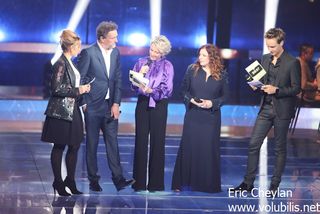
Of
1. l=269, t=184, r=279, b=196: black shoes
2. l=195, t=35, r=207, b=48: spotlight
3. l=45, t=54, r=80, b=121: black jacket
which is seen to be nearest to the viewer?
l=45, t=54, r=80, b=121: black jacket

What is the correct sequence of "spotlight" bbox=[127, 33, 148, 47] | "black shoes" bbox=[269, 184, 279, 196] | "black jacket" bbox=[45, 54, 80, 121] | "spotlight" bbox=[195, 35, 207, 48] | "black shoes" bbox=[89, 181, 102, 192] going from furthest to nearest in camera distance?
"spotlight" bbox=[195, 35, 207, 48] → "spotlight" bbox=[127, 33, 148, 47] → "black shoes" bbox=[269, 184, 279, 196] → "black shoes" bbox=[89, 181, 102, 192] → "black jacket" bbox=[45, 54, 80, 121]

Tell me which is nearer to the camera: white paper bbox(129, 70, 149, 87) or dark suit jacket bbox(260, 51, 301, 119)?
A: white paper bbox(129, 70, 149, 87)

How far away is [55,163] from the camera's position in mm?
7215

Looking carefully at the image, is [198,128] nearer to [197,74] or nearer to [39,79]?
[197,74]

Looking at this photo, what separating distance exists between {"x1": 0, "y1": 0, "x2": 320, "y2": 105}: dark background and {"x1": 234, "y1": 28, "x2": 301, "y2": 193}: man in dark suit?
9100 millimetres

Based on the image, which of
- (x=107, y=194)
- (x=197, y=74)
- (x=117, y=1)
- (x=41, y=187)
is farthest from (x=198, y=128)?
(x=117, y=1)

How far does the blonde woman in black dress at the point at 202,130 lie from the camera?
7.68 m

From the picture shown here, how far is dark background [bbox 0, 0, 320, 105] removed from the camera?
1717 centimetres

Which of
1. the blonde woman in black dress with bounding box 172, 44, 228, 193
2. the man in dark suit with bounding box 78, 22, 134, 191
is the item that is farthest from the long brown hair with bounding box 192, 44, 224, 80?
the man in dark suit with bounding box 78, 22, 134, 191

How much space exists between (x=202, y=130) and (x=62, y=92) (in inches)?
59.4

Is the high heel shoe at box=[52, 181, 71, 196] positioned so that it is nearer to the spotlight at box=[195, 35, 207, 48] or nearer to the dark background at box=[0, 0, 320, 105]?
the dark background at box=[0, 0, 320, 105]

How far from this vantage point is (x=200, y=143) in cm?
774

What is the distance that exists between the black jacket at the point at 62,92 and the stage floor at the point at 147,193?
2.57ft

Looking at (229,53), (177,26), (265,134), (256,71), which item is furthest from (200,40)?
(256,71)
